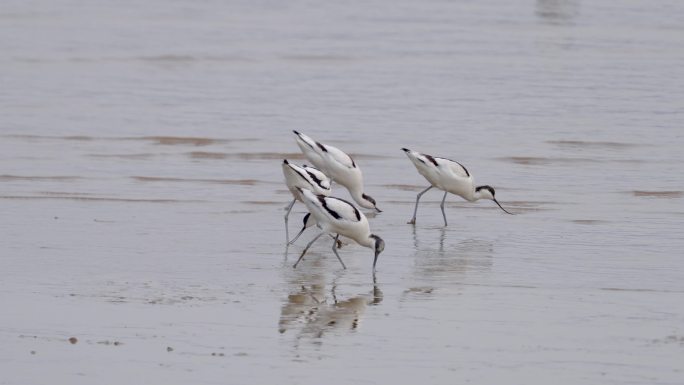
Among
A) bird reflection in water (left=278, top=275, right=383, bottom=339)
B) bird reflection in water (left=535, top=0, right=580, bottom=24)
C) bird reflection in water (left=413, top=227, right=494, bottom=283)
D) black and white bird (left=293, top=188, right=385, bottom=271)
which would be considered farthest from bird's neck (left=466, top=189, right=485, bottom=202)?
bird reflection in water (left=535, top=0, right=580, bottom=24)

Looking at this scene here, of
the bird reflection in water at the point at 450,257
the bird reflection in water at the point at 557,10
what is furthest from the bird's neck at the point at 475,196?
the bird reflection in water at the point at 557,10

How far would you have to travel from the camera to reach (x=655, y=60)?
93.5 feet

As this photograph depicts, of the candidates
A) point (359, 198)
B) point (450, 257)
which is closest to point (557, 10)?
point (359, 198)

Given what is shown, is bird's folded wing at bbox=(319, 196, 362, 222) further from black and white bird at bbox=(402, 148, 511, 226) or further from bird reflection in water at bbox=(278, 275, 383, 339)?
black and white bird at bbox=(402, 148, 511, 226)

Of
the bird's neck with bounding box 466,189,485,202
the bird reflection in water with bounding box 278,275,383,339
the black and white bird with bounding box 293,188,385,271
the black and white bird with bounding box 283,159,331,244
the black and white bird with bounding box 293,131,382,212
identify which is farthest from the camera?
the bird's neck with bounding box 466,189,485,202

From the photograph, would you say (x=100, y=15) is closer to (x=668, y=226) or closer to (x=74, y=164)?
(x=74, y=164)

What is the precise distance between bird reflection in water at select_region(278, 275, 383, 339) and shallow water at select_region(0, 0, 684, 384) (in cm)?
3

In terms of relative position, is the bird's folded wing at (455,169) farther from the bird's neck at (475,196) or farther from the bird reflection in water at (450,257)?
the bird reflection in water at (450,257)

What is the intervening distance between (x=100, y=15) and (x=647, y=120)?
19.1 m

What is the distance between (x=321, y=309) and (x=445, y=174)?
457 centimetres

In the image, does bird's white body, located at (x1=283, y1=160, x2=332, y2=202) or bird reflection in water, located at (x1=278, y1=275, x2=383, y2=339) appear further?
bird's white body, located at (x1=283, y1=160, x2=332, y2=202)

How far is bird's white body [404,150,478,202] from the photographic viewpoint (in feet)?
45.3

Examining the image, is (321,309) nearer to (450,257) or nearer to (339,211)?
(339,211)

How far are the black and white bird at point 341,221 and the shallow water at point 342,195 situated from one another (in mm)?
239
